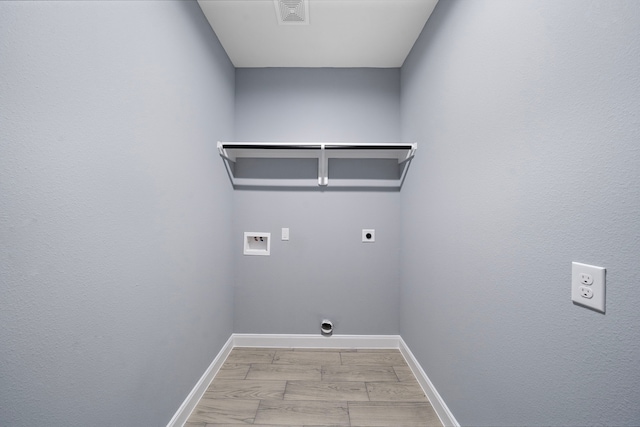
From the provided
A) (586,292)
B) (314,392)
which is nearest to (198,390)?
(314,392)

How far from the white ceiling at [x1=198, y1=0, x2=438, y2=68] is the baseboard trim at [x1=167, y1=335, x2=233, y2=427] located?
2449 mm

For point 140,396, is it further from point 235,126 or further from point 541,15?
point 541,15

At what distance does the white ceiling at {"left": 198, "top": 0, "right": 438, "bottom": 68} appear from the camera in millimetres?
1526

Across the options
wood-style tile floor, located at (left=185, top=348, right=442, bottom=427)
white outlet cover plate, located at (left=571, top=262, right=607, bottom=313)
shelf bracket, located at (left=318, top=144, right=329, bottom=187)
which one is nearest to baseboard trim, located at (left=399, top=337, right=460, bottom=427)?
wood-style tile floor, located at (left=185, top=348, right=442, bottom=427)

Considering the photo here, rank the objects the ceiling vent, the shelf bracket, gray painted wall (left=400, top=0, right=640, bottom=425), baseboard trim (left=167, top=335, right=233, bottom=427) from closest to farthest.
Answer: gray painted wall (left=400, top=0, right=640, bottom=425) < baseboard trim (left=167, top=335, right=233, bottom=427) < the ceiling vent < the shelf bracket

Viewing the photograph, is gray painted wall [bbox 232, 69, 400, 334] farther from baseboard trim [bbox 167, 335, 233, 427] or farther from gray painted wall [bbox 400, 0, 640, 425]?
gray painted wall [bbox 400, 0, 640, 425]

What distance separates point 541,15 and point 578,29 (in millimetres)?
173

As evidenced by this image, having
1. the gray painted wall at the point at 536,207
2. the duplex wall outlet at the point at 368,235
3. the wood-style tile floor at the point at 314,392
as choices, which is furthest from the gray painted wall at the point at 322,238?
the gray painted wall at the point at 536,207

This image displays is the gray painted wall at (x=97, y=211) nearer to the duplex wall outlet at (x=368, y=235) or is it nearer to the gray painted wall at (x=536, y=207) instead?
the duplex wall outlet at (x=368, y=235)

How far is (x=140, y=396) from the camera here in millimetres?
1028

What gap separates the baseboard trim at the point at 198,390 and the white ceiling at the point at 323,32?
2.45 metres

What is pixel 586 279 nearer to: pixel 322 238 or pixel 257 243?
pixel 322 238

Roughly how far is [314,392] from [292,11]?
2539mm

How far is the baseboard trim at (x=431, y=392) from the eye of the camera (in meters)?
1.32
